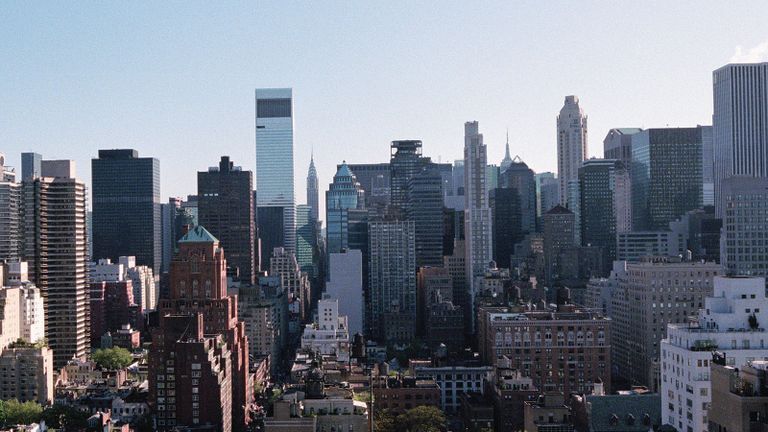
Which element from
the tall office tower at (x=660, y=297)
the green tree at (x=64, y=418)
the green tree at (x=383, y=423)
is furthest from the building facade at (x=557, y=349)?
the green tree at (x=64, y=418)

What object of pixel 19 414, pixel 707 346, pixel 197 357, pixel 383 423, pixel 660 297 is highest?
pixel 660 297

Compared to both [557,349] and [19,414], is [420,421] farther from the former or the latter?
[19,414]

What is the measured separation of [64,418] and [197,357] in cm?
2691

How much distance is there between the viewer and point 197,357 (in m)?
132

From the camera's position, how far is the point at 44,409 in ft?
488

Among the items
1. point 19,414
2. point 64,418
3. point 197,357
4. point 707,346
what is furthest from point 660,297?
point 19,414

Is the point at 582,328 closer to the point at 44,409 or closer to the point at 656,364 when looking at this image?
the point at 656,364

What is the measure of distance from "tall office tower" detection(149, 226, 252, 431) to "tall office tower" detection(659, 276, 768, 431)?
60966mm

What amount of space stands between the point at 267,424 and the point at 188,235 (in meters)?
72.0

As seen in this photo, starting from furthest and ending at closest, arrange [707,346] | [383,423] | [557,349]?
[557,349]
[383,423]
[707,346]

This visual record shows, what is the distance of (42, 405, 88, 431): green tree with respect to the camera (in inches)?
5571

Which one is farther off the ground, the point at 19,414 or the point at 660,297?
the point at 660,297

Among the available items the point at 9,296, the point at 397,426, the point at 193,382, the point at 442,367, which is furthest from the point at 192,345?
the point at 9,296

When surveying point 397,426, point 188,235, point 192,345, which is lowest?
point 397,426
